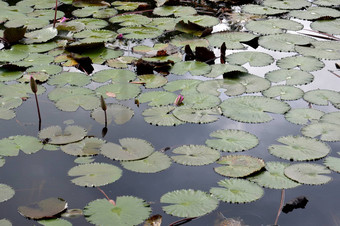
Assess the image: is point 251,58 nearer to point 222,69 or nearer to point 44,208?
point 222,69

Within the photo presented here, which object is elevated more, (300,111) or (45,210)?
(300,111)

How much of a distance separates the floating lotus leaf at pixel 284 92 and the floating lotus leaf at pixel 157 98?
0.63 meters

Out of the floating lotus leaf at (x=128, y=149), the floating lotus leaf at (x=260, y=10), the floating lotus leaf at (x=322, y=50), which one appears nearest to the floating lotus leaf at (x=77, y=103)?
the floating lotus leaf at (x=128, y=149)

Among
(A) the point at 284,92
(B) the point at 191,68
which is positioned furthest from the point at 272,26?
(A) the point at 284,92

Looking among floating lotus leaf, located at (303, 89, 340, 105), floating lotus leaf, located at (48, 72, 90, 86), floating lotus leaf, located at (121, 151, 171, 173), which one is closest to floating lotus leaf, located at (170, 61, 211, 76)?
floating lotus leaf, located at (48, 72, 90, 86)

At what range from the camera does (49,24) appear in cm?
453

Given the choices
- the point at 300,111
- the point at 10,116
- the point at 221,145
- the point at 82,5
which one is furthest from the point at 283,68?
the point at 82,5

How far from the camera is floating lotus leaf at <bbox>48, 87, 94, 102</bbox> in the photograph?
334cm

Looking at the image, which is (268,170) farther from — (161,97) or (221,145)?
(161,97)

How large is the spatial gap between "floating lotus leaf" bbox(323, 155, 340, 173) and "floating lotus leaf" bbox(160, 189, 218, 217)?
68 cm

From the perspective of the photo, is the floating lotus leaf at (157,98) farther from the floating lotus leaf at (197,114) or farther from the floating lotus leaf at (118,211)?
the floating lotus leaf at (118,211)

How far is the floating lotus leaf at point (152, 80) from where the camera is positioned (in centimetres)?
349

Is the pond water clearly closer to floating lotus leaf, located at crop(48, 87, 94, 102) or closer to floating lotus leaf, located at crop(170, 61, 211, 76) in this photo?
floating lotus leaf, located at crop(48, 87, 94, 102)

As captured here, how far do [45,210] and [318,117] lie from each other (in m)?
1.72
